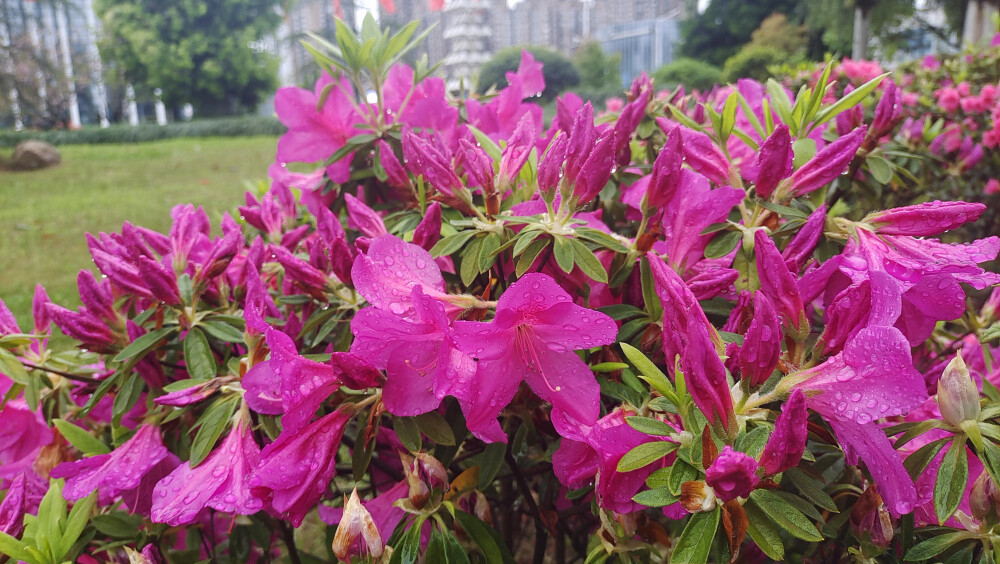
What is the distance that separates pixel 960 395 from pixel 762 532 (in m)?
0.25

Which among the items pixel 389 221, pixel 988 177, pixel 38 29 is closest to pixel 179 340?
pixel 389 221

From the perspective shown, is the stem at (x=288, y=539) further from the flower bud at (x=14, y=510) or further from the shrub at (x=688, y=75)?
the shrub at (x=688, y=75)

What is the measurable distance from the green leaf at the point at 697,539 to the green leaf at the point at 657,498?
0.02 meters

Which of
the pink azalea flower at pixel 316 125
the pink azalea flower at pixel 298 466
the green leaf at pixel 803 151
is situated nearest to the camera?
the pink azalea flower at pixel 298 466

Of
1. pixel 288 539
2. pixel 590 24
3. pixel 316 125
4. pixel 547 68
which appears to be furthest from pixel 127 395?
pixel 590 24

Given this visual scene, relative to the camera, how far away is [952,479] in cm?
62

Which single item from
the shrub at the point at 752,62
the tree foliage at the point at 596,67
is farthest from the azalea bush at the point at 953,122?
the tree foliage at the point at 596,67

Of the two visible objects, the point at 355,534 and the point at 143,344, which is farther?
the point at 143,344

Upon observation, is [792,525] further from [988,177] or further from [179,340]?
[988,177]

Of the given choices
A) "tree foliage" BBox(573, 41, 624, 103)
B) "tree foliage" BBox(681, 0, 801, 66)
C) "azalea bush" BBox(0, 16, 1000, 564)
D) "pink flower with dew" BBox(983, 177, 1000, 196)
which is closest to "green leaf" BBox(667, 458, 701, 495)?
"azalea bush" BBox(0, 16, 1000, 564)

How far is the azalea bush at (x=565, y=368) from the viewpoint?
22.8 inches

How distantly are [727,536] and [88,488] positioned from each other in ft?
2.55

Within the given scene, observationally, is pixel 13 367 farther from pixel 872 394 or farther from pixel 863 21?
pixel 863 21

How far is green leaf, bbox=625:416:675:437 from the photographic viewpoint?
0.60m
